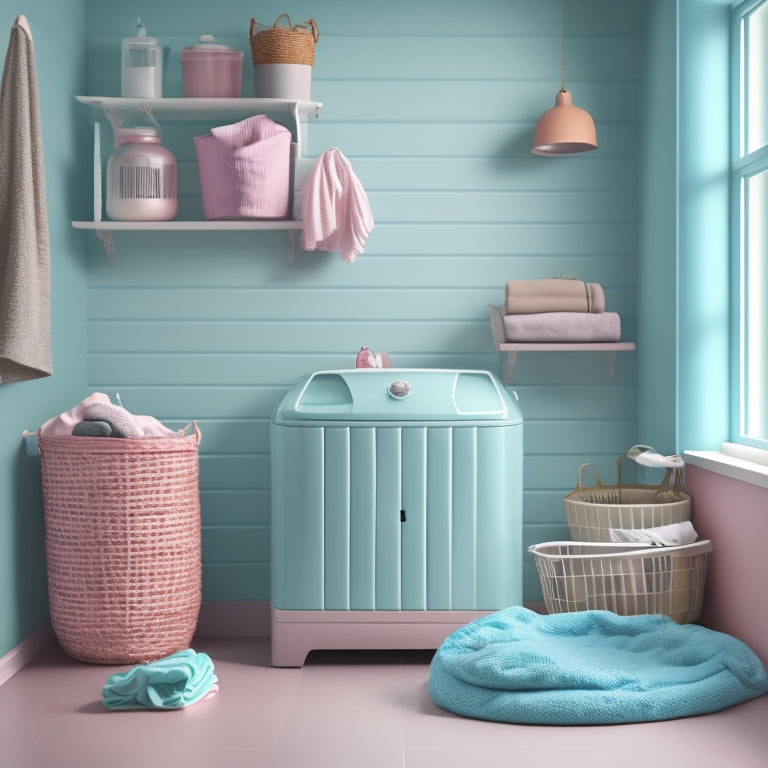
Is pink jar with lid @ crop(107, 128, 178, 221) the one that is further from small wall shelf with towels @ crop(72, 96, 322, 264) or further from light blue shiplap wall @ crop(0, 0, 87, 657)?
light blue shiplap wall @ crop(0, 0, 87, 657)

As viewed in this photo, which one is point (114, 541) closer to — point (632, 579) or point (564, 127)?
point (632, 579)

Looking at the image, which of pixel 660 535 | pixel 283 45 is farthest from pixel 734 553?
pixel 283 45

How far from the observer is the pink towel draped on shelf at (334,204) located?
10.5ft

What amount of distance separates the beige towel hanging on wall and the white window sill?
2.00 metres

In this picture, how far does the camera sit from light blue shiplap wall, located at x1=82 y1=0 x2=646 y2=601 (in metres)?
3.45

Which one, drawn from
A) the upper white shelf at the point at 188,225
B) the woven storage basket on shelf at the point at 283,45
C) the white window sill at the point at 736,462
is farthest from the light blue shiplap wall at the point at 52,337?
the white window sill at the point at 736,462

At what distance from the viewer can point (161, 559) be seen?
9.72 feet

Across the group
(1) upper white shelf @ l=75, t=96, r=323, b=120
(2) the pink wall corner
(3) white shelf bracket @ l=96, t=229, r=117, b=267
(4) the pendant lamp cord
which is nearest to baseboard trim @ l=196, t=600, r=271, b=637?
(3) white shelf bracket @ l=96, t=229, r=117, b=267

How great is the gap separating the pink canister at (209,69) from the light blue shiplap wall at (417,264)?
0.18m

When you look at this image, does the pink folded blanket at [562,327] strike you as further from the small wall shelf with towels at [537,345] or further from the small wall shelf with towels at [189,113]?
the small wall shelf with towels at [189,113]

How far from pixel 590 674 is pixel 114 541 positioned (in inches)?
56.2

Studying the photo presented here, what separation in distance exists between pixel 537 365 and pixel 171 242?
4.54ft

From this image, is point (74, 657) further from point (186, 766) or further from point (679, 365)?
point (679, 365)

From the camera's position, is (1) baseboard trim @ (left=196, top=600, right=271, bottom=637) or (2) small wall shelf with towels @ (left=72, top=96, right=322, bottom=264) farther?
(1) baseboard trim @ (left=196, top=600, right=271, bottom=637)
